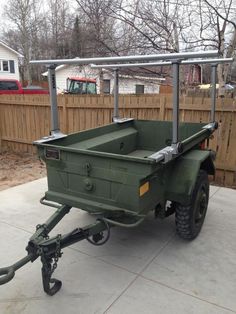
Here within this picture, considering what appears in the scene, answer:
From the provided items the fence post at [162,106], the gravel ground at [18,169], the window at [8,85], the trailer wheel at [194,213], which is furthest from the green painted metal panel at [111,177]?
the window at [8,85]

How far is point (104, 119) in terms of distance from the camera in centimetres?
627

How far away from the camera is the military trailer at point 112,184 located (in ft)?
7.76

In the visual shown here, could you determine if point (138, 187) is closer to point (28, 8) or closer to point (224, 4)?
point (224, 4)

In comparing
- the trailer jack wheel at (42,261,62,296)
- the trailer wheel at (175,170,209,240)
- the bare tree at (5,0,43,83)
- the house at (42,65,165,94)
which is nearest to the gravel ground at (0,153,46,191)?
the house at (42,65,165,94)

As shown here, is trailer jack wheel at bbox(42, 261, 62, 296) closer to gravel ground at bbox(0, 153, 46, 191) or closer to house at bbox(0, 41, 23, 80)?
gravel ground at bbox(0, 153, 46, 191)

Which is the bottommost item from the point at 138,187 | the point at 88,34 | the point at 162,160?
the point at 138,187

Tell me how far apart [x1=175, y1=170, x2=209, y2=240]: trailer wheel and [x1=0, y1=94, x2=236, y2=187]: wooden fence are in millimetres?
1871

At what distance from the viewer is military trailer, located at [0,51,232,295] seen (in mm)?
2366

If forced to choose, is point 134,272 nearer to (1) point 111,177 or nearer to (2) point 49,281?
(2) point 49,281

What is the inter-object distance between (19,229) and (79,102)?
3.58 metres

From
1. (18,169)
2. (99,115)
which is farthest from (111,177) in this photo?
(18,169)

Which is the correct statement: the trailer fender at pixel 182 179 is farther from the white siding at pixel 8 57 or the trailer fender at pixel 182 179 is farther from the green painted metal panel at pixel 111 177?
the white siding at pixel 8 57

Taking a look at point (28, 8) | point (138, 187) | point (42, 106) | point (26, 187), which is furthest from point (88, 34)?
point (28, 8)

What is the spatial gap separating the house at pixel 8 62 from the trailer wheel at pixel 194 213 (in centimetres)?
2839
